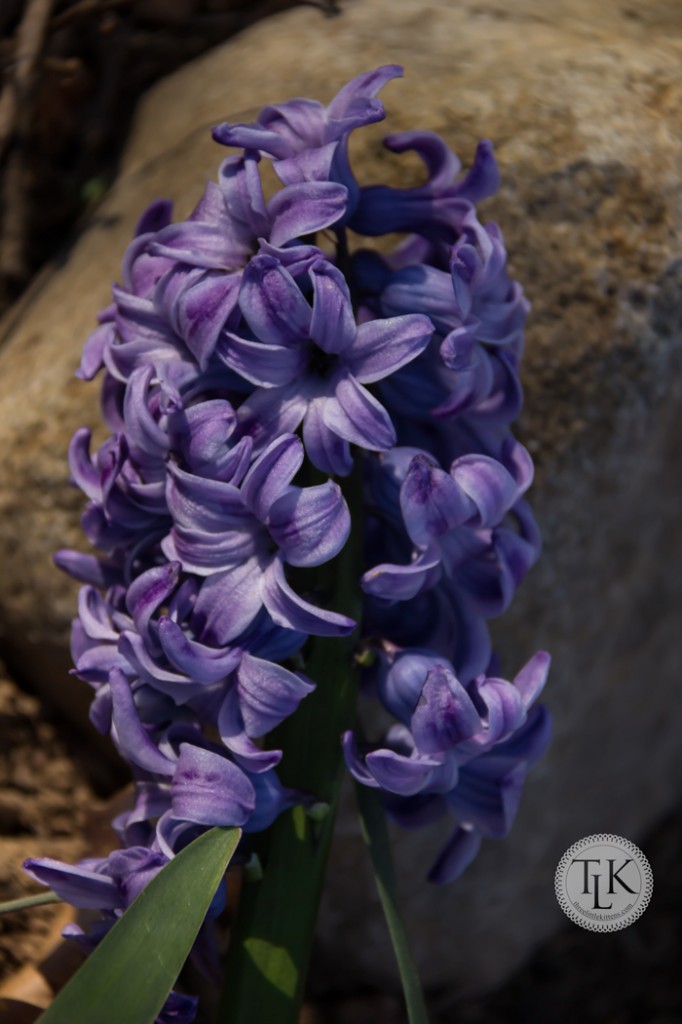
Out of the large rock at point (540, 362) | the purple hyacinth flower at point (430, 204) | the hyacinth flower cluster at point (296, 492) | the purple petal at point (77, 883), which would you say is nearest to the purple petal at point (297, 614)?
the hyacinth flower cluster at point (296, 492)

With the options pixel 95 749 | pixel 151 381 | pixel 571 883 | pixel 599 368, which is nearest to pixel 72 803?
pixel 95 749

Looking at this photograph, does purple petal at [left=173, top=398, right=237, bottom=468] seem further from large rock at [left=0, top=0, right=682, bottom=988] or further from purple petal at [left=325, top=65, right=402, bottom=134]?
large rock at [left=0, top=0, right=682, bottom=988]

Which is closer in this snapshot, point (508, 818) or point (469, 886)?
point (508, 818)

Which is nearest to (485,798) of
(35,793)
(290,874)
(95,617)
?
(290,874)

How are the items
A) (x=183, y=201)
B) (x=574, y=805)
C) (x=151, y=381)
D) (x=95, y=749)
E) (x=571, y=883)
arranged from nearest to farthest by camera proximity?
(x=151, y=381) → (x=571, y=883) → (x=183, y=201) → (x=95, y=749) → (x=574, y=805)

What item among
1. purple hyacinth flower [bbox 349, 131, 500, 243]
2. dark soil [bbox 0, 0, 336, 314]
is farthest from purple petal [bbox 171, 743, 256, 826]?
dark soil [bbox 0, 0, 336, 314]

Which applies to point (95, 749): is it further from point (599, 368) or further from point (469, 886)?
point (599, 368)
